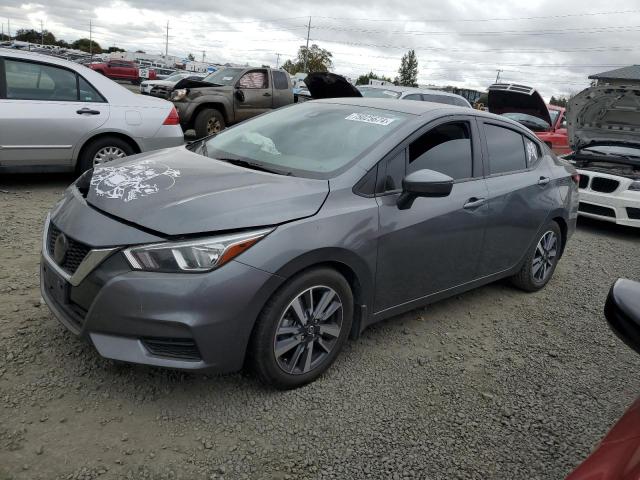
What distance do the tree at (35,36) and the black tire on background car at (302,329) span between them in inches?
4193

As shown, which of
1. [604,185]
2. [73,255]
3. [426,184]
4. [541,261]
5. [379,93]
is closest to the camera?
[73,255]

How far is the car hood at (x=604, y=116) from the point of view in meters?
6.83

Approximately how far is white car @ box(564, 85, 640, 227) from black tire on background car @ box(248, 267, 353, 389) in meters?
5.72

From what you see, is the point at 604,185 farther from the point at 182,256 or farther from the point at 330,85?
the point at 182,256

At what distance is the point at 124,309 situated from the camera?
2.32 meters

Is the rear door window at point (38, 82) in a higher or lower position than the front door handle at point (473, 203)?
higher

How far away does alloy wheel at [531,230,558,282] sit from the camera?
450cm

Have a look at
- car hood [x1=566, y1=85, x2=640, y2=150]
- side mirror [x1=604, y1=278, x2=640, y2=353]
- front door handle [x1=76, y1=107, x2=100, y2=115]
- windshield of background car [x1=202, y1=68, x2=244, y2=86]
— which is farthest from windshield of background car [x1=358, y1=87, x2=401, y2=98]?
side mirror [x1=604, y1=278, x2=640, y2=353]

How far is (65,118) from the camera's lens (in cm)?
575

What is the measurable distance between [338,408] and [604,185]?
613 centimetres

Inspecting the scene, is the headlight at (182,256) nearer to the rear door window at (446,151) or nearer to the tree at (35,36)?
the rear door window at (446,151)

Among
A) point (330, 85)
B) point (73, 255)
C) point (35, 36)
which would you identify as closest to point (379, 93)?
point (330, 85)

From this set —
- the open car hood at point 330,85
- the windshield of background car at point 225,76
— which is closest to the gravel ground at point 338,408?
the open car hood at point 330,85

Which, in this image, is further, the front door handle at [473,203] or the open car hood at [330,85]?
the open car hood at [330,85]
